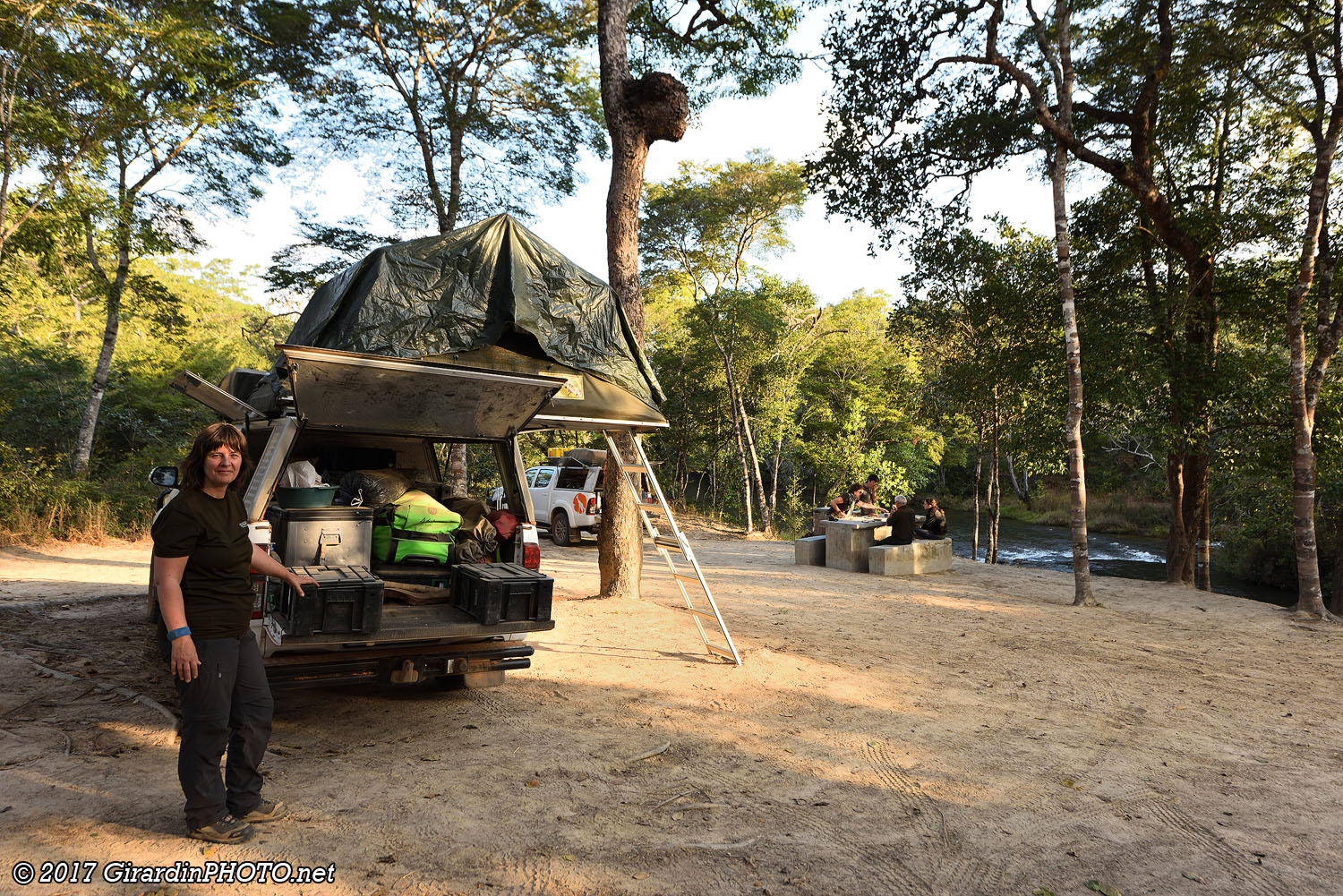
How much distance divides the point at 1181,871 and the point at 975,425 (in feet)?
61.5

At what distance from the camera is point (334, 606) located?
391 cm

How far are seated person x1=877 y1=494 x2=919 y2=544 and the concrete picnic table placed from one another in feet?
1.01

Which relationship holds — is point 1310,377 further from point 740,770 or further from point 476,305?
point 476,305

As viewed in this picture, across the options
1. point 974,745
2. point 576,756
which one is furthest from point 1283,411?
point 576,756

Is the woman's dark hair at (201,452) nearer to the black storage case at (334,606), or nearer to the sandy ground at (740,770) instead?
the black storage case at (334,606)

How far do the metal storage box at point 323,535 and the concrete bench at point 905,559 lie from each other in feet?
32.7

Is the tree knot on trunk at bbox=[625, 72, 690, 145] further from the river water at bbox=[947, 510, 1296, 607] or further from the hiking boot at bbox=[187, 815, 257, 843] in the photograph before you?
the river water at bbox=[947, 510, 1296, 607]

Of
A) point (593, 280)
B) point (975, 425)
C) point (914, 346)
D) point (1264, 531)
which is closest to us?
point (593, 280)

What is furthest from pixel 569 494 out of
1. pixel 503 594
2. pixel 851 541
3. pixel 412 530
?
pixel 503 594

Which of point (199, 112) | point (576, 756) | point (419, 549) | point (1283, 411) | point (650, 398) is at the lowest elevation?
point (576, 756)

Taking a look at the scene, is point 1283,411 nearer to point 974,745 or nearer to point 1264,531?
point 1264,531

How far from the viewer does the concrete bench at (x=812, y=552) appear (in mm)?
14281

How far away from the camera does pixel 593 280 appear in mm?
6609

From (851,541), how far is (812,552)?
0.99m
